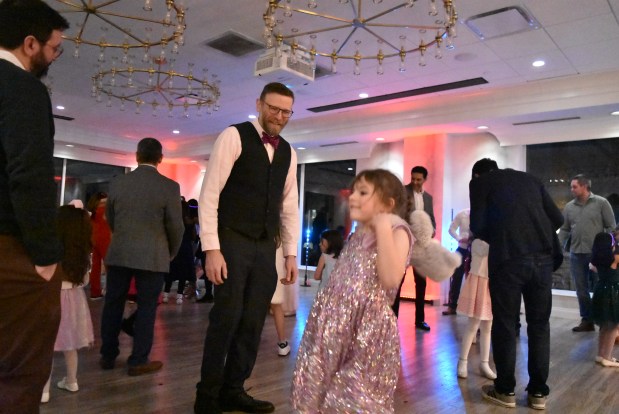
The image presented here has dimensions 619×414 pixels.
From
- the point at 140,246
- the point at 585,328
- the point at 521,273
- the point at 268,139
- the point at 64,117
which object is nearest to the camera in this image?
the point at 268,139

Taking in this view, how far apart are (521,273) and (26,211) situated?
2435mm

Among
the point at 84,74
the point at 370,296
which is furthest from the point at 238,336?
the point at 84,74

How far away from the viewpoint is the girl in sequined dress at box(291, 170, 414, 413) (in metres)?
1.70

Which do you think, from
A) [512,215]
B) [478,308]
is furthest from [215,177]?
[478,308]

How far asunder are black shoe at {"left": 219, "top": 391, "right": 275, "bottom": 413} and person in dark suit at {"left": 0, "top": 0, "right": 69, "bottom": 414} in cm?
110

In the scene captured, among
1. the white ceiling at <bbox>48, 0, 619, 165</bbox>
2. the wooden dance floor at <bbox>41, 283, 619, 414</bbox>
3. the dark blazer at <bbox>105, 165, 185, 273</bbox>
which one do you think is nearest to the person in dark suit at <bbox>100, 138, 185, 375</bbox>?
the dark blazer at <bbox>105, 165, 185, 273</bbox>

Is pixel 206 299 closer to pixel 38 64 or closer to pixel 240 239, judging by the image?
pixel 240 239

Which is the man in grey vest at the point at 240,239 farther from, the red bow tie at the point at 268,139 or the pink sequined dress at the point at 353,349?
the pink sequined dress at the point at 353,349

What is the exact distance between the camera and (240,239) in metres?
2.24

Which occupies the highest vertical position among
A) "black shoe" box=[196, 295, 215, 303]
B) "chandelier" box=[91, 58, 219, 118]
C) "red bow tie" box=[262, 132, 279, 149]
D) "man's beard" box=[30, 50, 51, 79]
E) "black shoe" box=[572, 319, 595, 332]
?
"chandelier" box=[91, 58, 219, 118]

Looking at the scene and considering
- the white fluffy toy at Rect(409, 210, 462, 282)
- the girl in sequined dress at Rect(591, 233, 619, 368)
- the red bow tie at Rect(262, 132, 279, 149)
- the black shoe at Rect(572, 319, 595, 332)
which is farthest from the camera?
the black shoe at Rect(572, 319, 595, 332)

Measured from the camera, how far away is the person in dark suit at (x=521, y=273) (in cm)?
273

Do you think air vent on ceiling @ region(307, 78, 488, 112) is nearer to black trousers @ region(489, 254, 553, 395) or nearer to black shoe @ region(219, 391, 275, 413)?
black trousers @ region(489, 254, 553, 395)

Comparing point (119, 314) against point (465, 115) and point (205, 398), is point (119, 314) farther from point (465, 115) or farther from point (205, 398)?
point (465, 115)
